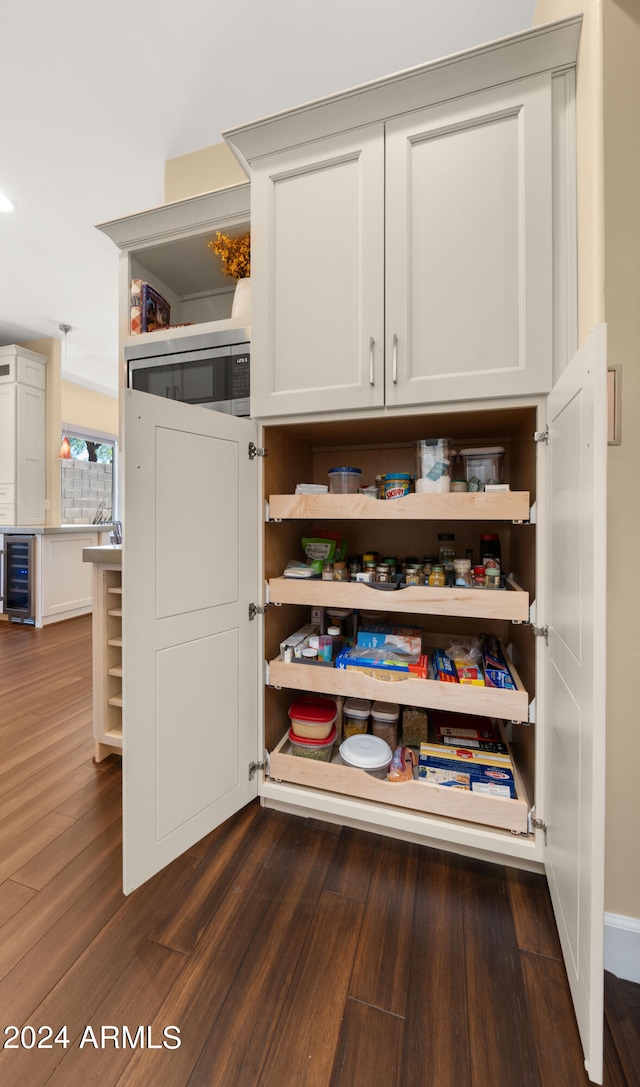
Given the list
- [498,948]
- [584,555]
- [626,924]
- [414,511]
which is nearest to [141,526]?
[414,511]

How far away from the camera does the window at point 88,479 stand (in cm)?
514

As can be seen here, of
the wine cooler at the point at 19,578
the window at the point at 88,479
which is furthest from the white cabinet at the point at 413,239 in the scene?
the window at the point at 88,479

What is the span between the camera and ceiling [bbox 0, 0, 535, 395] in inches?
58.6

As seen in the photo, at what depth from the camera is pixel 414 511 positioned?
127 centimetres

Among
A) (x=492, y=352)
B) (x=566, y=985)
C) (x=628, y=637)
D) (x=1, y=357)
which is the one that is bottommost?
(x=566, y=985)

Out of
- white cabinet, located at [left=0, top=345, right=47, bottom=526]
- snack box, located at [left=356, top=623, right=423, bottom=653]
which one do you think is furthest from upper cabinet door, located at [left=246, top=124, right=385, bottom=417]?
white cabinet, located at [left=0, top=345, right=47, bottom=526]

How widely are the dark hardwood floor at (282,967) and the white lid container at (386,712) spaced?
0.36 m

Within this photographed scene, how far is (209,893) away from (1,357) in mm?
5039

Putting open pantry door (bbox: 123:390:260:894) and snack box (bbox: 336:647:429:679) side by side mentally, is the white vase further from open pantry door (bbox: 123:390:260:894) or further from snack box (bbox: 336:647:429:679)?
snack box (bbox: 336:647:429:679)

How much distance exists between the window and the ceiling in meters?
3.06

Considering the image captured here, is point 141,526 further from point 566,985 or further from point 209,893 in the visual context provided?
point 566,985

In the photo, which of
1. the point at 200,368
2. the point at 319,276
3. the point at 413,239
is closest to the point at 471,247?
the point at 413,239

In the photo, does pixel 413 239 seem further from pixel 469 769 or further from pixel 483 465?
pixel 469 769

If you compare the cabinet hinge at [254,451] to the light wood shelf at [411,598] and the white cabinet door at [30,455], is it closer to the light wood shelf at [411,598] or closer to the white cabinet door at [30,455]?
the light wood shelf at [411,598]
